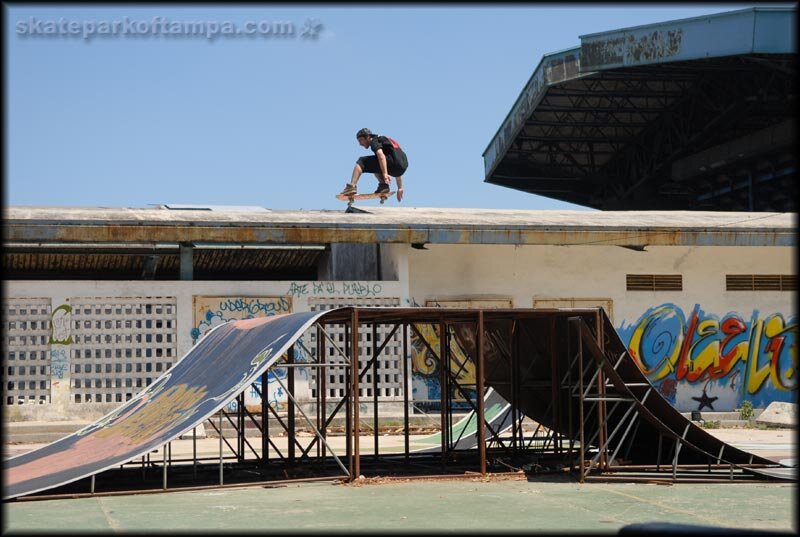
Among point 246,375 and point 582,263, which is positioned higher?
point 582,263

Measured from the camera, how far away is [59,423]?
22.8 metres

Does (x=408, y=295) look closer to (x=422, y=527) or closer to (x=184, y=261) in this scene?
(x=184, y=261)

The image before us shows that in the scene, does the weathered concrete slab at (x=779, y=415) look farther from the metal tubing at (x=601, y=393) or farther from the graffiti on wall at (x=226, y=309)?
the metal tubing at (x=601, y=393)

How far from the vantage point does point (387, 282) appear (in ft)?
84.9

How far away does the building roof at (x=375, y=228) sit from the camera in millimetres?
23922

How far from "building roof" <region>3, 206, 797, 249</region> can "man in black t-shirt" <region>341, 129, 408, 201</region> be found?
13.5ft

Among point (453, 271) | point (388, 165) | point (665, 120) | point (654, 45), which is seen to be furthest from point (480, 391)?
point (665, 120)

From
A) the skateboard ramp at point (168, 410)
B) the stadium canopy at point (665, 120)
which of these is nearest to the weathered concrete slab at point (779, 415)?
the stadium canopy at point (665, 120)

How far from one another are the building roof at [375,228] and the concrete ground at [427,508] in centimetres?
1176

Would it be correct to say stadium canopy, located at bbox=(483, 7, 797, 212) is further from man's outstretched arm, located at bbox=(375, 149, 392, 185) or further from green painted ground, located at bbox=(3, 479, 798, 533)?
green painted ground, located at bbox=(3, 479, 798, 533)

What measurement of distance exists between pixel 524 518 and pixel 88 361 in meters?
15.2

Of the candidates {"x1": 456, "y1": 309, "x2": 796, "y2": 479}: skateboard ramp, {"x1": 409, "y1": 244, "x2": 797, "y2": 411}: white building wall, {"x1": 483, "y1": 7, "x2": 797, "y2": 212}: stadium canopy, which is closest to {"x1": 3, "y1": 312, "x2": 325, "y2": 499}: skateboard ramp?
{"x1": 456, "y1": 309, "x2": 796, "y2": 479}: skateboard ramp

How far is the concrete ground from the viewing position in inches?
404

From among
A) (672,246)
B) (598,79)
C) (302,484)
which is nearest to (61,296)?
(302,484)
